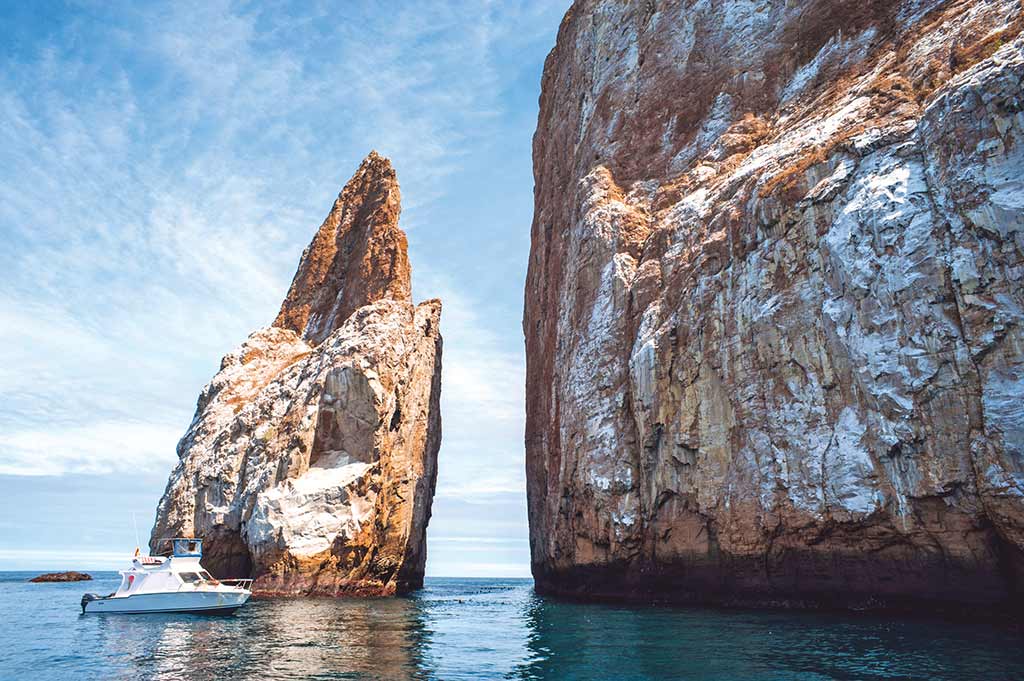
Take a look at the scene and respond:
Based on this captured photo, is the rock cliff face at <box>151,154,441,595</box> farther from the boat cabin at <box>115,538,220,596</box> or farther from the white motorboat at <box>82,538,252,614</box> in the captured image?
the white motorboat at <box>82,538,252,614</box>

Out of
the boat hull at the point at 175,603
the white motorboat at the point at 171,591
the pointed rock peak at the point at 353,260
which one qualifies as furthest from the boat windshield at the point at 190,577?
the pointed rock peak at the point at 353,260

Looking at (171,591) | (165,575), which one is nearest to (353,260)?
(165,575)

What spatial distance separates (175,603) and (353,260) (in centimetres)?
3844

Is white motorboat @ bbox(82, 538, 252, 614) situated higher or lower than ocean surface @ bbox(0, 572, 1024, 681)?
higher

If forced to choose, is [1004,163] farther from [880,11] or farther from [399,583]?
[399,583]

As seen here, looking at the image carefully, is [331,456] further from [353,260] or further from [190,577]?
[353,260]

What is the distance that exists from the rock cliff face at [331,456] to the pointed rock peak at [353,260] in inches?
9.9

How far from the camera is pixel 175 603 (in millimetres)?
34219

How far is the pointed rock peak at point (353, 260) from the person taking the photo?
6062 centimetres

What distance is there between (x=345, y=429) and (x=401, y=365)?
5.92 meters

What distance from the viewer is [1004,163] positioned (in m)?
23.2

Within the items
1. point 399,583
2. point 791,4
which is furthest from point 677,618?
point 791,4

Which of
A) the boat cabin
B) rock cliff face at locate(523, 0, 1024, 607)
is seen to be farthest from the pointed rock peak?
the boat cabin

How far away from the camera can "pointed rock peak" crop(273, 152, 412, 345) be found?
60625 mm
